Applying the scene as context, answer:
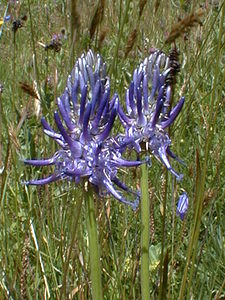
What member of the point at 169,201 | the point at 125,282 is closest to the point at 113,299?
the point at 125,282

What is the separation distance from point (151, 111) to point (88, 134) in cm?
20

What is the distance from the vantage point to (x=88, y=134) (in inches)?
31.8

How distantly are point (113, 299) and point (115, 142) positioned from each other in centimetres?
57

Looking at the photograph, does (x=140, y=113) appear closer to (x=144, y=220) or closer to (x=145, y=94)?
(x=145, y=94)

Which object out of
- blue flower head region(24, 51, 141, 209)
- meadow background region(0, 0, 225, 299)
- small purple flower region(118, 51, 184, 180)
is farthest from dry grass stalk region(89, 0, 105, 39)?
blue flower head region(24, 51, 141, 209)

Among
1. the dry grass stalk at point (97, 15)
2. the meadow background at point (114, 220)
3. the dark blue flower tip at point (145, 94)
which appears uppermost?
the dry grass stalk at point (97, 15)

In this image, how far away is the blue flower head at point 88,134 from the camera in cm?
79

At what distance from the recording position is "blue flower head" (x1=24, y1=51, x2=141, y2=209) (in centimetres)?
79

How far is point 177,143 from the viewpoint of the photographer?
1.75 meters

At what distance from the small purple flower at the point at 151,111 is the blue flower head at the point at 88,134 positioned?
9cm

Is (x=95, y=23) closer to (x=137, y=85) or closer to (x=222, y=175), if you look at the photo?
(x=137, y=85)

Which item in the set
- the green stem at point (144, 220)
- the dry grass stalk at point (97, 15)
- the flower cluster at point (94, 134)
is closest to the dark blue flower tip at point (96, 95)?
the flower cluster at point (94, 134)

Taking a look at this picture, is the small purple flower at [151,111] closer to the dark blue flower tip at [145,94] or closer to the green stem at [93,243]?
the dark blue flower tip at [145,94]

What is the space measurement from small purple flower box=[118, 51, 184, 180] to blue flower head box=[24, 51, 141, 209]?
0.09 meters
